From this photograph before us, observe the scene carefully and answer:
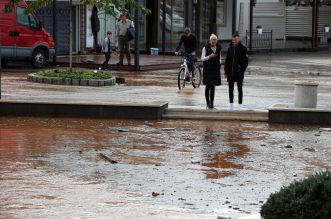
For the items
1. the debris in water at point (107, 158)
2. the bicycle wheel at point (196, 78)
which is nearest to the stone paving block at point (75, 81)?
the bicycle wheel at point (196, 78)

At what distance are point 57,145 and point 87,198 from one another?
419 cm

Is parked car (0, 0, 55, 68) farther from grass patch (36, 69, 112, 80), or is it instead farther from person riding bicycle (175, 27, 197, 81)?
person riding bicycle (175, 27, 197, 81)

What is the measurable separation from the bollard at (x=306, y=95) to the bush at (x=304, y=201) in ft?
35.0

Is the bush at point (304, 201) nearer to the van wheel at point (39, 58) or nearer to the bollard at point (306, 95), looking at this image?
the bollard at point (306, 95)

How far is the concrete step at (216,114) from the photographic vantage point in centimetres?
1784

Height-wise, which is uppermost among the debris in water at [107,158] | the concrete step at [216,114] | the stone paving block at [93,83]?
the stone paving block at [93,83]

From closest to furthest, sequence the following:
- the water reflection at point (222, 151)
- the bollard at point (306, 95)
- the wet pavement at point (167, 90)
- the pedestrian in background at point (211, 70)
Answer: the water reflection at point (222, 151) < the bollard at point (306, 95) < the pedestrian in background at point (211, 70) < the wet pavement at point (167, 90)

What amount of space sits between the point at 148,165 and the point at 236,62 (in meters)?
6.88

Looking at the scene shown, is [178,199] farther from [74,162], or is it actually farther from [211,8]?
[211,8]

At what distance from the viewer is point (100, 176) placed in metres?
11.5

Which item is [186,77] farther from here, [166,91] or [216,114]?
[216,114]

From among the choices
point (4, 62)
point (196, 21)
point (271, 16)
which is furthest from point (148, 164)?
point (271, 16)

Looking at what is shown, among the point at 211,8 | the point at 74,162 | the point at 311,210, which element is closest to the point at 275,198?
the point at 311,210

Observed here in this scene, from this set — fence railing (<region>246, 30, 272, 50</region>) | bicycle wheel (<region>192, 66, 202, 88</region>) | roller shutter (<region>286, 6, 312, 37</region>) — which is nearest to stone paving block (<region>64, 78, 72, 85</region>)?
bicycle wheel (<region>192, 66, 202, 88</region>)
